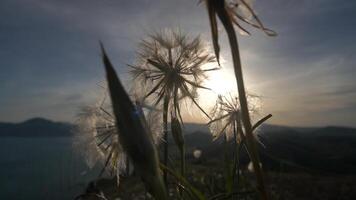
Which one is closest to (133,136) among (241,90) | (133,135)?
(133,135)

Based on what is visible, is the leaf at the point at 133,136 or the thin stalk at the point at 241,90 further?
the thin stalk at the point at 241,90

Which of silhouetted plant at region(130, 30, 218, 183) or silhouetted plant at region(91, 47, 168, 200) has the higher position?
silhouetted plant at region(130, 30, 218, 183)

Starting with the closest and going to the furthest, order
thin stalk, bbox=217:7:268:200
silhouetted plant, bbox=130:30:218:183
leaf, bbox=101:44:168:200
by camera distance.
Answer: leaf, bbox=101:44:168:200 → thin stalk, bbox=217:7:268:200 → silhouetted plant, bbox=130:30:218:183

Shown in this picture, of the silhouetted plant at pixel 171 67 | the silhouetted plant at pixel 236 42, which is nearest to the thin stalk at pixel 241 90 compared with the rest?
the silhouetted plant at pixel 236 42

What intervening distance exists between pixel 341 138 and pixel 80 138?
136 meters

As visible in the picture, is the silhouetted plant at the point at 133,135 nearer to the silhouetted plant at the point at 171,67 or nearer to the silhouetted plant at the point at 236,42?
the silhouetted plant at the point at 236,42

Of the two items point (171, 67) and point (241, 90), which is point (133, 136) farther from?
point (171, 67)

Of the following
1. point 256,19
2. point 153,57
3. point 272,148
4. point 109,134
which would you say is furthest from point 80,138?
point 272,148

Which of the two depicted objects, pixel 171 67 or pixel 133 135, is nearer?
pixel 133 135

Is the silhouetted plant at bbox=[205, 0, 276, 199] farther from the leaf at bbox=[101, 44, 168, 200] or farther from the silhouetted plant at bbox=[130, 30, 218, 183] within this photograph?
the silhouetted plant at bbox=[130, 30, 218, 183]

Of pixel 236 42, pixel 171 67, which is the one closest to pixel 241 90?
pixel 236 42

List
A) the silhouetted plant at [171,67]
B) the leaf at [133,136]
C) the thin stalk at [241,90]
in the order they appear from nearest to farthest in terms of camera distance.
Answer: the leaf at [133,136] < the thin stalk at [241,90] < the silhouetted plant at [171,67]

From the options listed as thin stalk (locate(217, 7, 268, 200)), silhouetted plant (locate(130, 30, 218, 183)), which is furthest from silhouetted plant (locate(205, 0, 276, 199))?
silhouetted plant (locate(130, 30, 218, 183))

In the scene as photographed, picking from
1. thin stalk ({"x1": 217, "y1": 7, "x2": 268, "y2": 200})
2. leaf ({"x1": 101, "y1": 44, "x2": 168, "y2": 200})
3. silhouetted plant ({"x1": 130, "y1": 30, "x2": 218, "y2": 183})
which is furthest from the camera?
silhouetted plant ({"x1": 130, "y1": 30, "x2": 218, "y2": 183})
